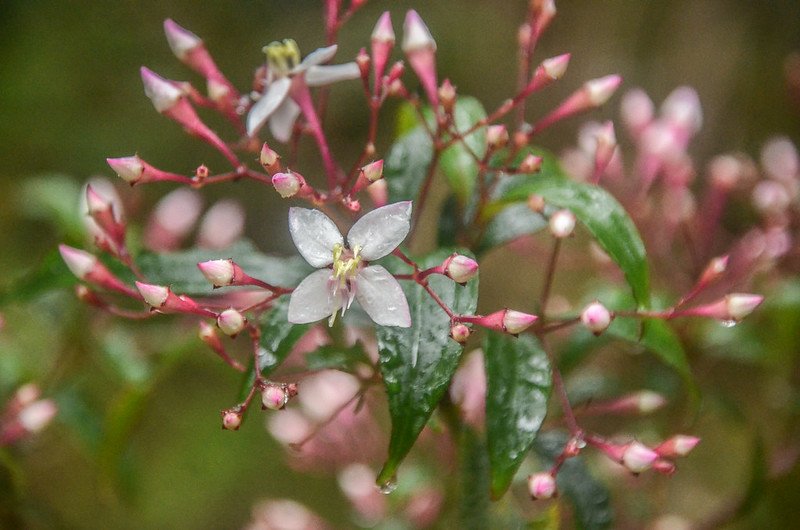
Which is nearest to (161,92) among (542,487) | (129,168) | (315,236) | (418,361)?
(129,168)

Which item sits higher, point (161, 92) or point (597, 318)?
point (161, 92)

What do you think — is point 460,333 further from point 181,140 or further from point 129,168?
point 181,140

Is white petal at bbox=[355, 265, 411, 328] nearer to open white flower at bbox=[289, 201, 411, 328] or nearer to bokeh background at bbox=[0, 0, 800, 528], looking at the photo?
open white flower at bbox=[289, 201, 411, 328]

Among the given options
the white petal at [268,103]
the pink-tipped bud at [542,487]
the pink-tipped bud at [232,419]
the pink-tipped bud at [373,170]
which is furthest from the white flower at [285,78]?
the pink-tipped bud at [542,487]

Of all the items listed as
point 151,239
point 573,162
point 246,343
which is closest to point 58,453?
point 246,343

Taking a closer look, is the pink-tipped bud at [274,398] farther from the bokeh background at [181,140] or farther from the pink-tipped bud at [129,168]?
the bokeh background at [181,140]

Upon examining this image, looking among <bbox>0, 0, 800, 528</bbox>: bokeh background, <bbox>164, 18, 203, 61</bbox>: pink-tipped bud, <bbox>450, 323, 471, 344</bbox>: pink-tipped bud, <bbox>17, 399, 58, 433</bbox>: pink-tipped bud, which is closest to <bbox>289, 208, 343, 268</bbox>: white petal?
<bbox>450, 323, 471, 344</bbox>: pink-tipped bud
